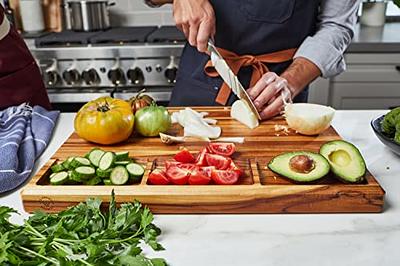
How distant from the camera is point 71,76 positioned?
2.00 meters

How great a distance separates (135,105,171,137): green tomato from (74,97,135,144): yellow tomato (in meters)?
0.02

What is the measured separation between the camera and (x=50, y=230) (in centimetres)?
62

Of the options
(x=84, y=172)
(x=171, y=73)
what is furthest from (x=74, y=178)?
(x=171, y=73)

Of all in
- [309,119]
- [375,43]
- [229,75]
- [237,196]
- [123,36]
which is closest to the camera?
[237,196]

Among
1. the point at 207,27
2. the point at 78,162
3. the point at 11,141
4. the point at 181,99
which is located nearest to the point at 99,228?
the point at 78,162

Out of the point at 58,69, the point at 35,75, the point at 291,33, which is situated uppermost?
the point at 291,33

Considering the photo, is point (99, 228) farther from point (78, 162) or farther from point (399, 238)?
point (399, 238)

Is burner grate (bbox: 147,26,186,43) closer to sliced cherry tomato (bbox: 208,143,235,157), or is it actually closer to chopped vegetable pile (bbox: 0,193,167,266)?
sliced cherry tomato (bbox: 208,143,235,157)

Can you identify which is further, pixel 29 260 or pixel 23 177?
pixel 23 177

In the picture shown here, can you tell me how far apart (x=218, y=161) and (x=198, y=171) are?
0.17 ft

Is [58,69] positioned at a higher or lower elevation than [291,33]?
lower

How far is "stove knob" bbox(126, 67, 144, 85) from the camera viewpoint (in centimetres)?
199

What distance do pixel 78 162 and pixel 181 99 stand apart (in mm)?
675

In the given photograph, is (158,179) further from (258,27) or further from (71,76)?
(71,76)
